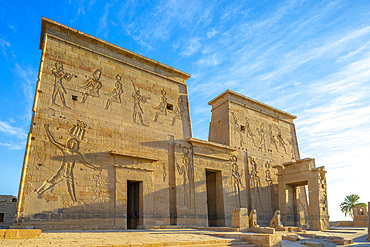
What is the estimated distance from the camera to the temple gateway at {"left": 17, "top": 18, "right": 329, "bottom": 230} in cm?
1113

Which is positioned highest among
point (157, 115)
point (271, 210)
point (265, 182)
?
point (157, 115)

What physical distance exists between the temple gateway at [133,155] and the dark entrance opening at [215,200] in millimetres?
57

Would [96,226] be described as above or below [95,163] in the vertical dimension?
below

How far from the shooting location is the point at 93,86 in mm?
13297

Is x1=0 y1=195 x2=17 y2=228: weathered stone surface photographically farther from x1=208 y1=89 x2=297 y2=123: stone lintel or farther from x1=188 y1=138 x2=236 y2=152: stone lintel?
x1=208 y1=89 x2=297 y2=123: stone lintel

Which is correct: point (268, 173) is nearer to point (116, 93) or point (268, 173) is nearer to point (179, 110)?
point (179, 110)

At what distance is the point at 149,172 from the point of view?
13.6 meters

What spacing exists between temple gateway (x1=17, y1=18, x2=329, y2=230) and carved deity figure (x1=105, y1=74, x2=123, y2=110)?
0.05 metres

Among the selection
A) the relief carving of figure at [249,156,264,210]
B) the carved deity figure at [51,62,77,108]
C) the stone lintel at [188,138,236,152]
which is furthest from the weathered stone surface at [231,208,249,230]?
the carved deity figure at [51,62,77,108]

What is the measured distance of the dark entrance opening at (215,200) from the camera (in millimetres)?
16297

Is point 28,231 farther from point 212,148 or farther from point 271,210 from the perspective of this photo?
point 271,210

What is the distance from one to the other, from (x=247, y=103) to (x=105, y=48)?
33.8 feet

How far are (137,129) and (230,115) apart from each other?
701cm

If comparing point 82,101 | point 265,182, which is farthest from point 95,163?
point 265,182
